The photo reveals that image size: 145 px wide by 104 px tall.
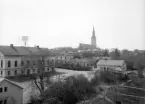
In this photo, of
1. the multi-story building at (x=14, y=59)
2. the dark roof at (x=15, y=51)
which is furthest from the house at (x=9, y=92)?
the dark roof at (x=15, y=51)

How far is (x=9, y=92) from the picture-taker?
14336 mm

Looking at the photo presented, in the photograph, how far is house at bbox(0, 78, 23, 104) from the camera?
1392cm

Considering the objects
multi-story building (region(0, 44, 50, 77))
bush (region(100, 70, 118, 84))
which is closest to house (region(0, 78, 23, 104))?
multi-story building (region(0, 44, 50, 77))

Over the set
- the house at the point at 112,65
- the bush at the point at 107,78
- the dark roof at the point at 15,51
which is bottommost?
the bush at the point at 107,78

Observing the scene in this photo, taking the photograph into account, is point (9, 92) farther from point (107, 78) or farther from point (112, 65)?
point (112, 65)

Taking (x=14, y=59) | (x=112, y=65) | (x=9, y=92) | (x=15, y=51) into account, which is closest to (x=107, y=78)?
(x=112, y=65)

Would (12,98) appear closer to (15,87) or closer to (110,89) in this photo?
(15,87)

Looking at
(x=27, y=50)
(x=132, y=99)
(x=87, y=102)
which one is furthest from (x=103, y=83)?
(x=27, y=50)

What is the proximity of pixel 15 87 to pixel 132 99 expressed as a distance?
46.3ft

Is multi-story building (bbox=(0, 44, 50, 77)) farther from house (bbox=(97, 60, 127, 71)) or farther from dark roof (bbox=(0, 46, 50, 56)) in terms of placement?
house (bbox=(97, 60, 127, 71))

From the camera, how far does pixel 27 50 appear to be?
33281 mm

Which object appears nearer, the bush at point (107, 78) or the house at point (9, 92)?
the house at point (9, 92)

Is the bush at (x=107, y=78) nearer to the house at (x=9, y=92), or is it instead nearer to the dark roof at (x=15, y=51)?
the dark roof at (x=15, y=51)

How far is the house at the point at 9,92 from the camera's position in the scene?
1392cm
